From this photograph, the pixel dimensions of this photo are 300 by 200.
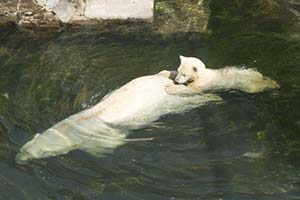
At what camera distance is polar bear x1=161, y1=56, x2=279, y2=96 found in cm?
812

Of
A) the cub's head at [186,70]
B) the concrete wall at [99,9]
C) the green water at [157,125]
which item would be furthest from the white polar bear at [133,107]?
the concrete wall at [99,9]

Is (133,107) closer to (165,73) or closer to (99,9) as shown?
(165,73)

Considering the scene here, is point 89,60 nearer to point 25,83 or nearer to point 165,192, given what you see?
point 25,83

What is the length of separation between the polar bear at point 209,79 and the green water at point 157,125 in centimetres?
14

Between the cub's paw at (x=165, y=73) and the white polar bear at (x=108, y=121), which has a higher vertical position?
the cub's paw at (x=165, y=73)

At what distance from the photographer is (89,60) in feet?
31.8

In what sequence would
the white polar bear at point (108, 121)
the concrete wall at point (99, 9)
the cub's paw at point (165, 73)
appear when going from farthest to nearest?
the concrete wall at point (99, 9) < the cub's paw at point (165, 73) < the white polar bear at point (108, 121)

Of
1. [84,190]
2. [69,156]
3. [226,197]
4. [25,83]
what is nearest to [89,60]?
[25,83]

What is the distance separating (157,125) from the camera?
7.71 metres

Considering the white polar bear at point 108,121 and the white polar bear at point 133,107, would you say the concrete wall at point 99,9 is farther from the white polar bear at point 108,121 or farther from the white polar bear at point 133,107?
the white polar bear at point 108,121

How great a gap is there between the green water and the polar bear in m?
0.14

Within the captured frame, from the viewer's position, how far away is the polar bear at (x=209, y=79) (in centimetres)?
812

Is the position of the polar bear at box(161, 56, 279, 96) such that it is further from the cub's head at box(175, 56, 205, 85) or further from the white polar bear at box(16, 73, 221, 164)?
the white polar bear at box(16, 73, 221, 164)

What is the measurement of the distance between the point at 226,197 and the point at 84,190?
1573mm
